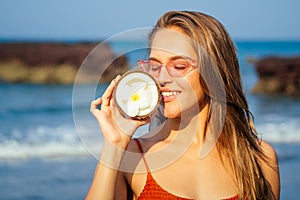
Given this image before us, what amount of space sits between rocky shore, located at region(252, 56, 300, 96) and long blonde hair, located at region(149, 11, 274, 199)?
63.5 feet

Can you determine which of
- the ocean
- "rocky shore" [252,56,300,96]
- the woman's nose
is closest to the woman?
the woman's nose

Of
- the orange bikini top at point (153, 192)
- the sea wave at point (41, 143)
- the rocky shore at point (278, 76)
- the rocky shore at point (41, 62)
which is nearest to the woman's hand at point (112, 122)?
the orange bikini top at point (153, 192)

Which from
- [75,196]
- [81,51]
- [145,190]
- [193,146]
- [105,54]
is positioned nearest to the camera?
[105,54]

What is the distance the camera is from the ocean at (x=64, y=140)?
2.60 m

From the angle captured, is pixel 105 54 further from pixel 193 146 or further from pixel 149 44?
pixel 193 146

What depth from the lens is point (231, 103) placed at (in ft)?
9.48

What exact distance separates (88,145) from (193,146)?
0.60m

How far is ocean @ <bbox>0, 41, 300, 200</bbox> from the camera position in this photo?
2.60 meters

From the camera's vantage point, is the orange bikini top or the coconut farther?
the orange bikini top

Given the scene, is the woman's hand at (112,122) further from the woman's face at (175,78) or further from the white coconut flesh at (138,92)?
the woman's face at (175,78)

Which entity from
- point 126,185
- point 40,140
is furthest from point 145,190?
point 40,140

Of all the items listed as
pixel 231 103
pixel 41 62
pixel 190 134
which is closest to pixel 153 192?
pixel 190 134

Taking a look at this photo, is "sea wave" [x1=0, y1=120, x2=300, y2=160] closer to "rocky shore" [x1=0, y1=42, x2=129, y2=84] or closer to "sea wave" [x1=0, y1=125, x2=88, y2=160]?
"sea wave" [x1=0, y1=125, x2=88, y2=160]

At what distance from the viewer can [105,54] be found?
2.45m
